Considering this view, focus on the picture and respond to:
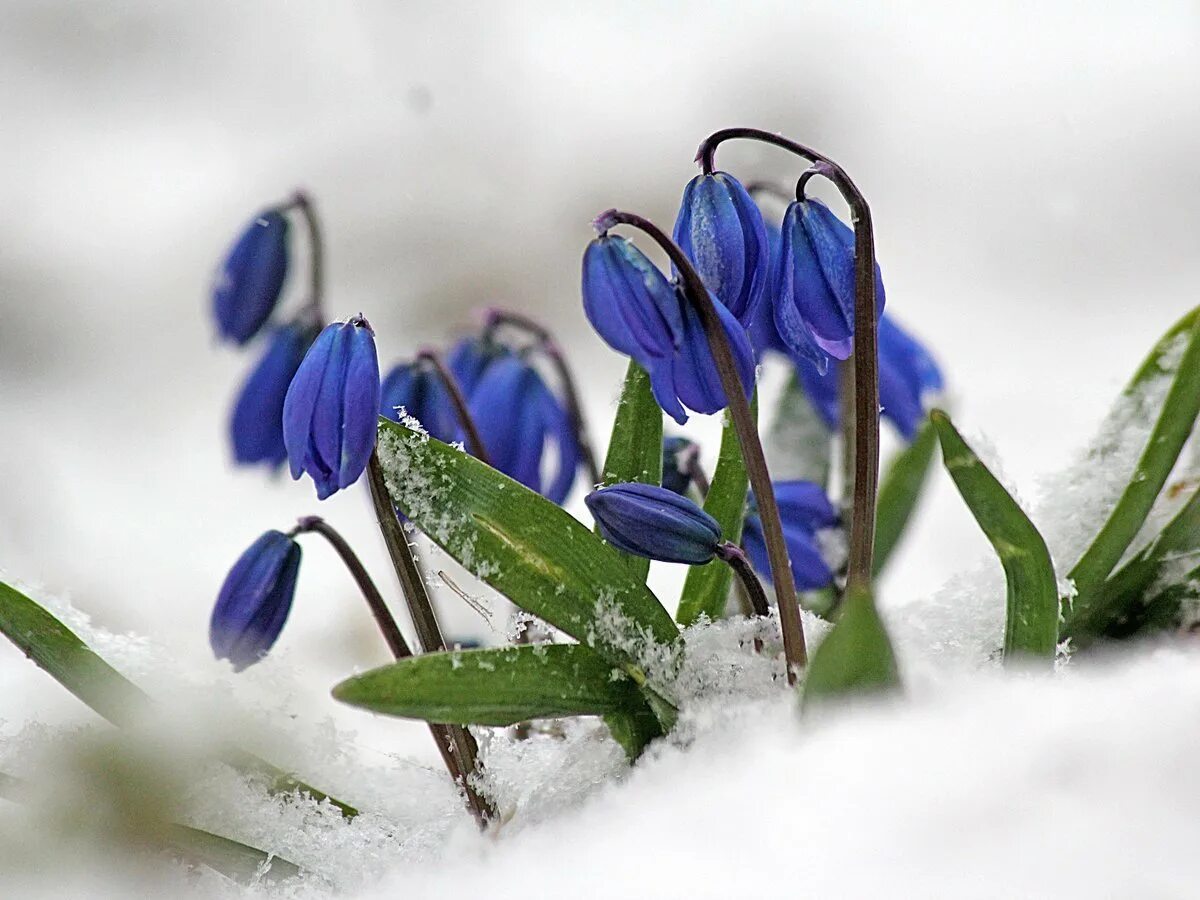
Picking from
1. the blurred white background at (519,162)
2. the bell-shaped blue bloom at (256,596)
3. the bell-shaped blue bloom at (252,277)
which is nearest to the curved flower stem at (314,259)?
the bell-shaped blue bloom at (252,277)

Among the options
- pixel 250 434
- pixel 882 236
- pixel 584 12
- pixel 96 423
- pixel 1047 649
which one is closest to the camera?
pixel 1047 649

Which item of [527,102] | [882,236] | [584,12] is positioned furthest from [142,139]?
[882,236]

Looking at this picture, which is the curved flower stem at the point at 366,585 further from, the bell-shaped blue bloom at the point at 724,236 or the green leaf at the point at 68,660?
the bell-shaped blue bloom at the point at 724,236

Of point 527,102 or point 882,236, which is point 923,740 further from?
point 527,102

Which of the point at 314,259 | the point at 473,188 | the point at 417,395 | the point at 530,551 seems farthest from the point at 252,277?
the point at 473,188

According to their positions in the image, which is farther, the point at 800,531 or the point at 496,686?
the point at 800,531

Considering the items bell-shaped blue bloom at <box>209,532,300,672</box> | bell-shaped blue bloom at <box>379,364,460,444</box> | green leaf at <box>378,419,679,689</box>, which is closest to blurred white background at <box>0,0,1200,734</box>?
bell-shaped blue bloom at <box>379,364,460,444</box>

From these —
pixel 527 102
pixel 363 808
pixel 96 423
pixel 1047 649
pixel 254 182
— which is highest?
pixel 527 102

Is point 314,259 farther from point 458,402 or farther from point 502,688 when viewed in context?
point 502,688
